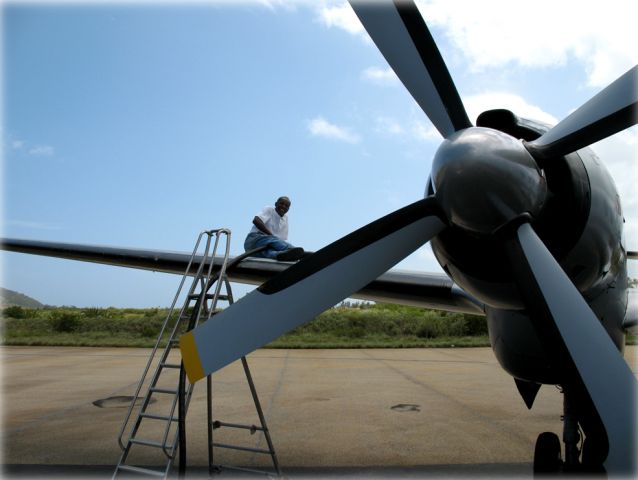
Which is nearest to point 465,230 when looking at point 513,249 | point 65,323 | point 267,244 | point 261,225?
point 513,249

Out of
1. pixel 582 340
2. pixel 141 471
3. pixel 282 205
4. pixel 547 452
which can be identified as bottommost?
pixel 547 452

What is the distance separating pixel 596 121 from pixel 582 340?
1484mm

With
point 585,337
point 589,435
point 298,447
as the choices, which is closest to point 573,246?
point 585,337

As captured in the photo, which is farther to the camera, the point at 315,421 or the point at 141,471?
the point at 315,421

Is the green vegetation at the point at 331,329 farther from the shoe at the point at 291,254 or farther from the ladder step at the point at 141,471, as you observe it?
the ladder step at the point at 141,471

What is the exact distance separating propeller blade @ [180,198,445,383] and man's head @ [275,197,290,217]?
93.3 inches

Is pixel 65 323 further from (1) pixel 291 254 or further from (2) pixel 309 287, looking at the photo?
(2) pixel 309 287

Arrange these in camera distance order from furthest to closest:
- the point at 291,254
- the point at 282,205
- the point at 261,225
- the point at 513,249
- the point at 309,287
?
the point at 282,205 → the point at 261,225 → the point at 291,254 → the point at 309,287 → the point at 513,249

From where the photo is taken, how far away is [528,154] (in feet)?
11.3

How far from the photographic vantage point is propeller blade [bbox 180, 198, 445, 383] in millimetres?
3619

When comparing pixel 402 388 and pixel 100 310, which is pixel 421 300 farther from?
pixel 100 310

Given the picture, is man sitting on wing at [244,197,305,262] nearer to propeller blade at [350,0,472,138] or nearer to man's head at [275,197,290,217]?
man's head at [275,197,290,217]

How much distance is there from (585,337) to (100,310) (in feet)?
136

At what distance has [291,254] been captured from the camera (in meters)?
5.50
